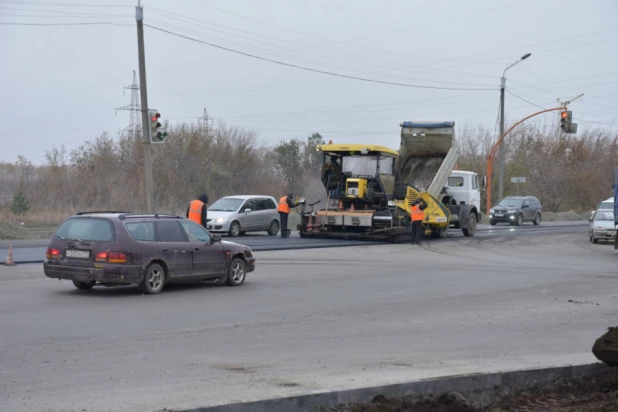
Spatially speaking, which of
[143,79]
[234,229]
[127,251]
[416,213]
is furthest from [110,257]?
[234,229]

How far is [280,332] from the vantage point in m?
10.3

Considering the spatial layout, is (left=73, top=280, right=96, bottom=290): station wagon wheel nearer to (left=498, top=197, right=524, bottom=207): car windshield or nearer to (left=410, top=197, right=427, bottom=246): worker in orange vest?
(left=410, top=197, right=427, bottom=246): worker in orange vest

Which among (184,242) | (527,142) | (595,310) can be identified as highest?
(527,142)

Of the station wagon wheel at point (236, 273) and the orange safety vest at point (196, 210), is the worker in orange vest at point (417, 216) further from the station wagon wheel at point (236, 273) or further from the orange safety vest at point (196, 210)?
the station wagon wheel at point (236, 273)

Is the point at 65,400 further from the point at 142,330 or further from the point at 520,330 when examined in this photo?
the point at 520,330

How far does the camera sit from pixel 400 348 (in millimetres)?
9164

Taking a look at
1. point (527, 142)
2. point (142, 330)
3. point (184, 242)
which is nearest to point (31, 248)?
point (184, 242)

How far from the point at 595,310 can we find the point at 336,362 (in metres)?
6.00

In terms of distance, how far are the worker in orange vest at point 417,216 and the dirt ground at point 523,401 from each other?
65.8ft

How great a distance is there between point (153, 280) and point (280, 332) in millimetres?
4375

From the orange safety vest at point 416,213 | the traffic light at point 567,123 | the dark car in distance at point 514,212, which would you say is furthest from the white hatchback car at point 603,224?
the dark car in distance at point 514,212

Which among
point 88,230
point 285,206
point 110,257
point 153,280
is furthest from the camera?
point 285,206

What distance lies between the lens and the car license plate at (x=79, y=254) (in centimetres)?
1346

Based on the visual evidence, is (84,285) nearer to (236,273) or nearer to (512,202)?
(236,273)
